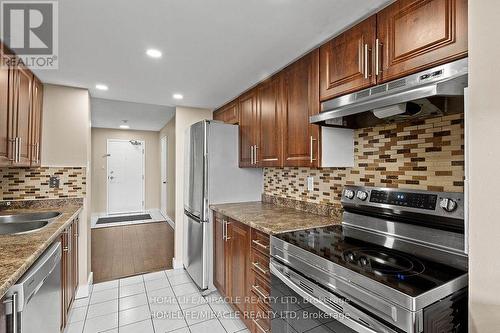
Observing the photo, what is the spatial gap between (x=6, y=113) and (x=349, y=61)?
2.50 metres

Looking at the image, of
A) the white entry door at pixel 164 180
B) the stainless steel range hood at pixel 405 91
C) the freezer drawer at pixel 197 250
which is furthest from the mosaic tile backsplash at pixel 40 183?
the white entry door at pixel 164 180

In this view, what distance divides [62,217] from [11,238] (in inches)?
24.1

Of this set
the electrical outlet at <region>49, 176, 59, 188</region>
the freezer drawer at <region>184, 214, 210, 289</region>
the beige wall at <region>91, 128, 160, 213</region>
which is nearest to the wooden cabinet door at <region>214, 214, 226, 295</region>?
the freezer drawer at <region>184, 214, 210, 289</region>

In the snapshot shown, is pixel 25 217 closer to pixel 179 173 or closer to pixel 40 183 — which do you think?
pixel 40 183

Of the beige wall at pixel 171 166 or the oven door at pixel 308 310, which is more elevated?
the beige wall at pixel 171 166

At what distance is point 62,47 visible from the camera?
1822 mm

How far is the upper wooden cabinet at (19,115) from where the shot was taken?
1.87 metres

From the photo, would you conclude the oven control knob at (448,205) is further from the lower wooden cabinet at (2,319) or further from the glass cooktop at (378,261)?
the lower wooden cabinet at (2,319)

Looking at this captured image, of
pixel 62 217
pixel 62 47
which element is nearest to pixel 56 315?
pixel 62 217

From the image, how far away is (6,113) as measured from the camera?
1913mm

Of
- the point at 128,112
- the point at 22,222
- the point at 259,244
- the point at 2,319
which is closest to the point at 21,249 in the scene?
the point at 2,319

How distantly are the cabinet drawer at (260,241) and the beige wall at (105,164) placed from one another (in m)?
5.64

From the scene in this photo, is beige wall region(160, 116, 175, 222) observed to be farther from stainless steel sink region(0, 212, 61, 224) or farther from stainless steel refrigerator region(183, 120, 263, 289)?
stainless steel sink region(0, 212, 61, 224)

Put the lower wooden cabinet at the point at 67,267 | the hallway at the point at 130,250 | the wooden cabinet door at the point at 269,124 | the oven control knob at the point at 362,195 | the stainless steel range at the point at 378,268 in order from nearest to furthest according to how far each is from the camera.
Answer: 1. the stainless steel range at the point at 378,268
2. the oven control knob at the point at 362,195
3. the lower wooden cabinet at the point at 67,267
4. the wooden cabinet door at the point at 269,124
5. the hallway at the point at 130,250
